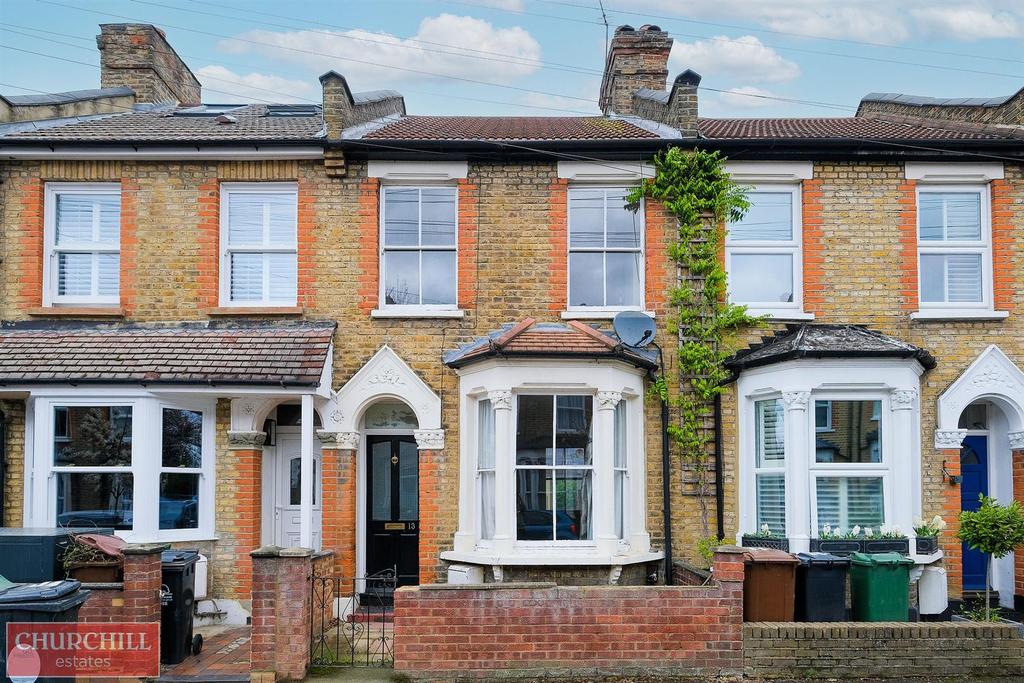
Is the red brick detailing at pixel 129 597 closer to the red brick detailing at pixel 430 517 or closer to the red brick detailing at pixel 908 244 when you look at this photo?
the red brick detailing at pixel 430 517

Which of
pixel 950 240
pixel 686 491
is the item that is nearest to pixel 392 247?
pixel 686 491

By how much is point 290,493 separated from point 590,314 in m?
4.63

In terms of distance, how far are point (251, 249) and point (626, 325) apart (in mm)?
4972

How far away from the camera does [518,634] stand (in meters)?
8.39

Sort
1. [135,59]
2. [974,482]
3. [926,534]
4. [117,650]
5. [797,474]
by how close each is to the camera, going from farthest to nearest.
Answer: [135,59], [974,482], [797,474], [926,534], [117,650]

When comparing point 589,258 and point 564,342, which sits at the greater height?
point 589,258

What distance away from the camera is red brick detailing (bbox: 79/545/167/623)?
8.42m

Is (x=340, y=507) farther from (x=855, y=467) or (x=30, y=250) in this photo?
(x=855, y=467)

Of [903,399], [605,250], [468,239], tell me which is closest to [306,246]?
[468,239]

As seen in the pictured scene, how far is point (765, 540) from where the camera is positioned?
1095cm

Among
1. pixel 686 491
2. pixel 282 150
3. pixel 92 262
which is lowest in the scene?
pixel 686 491

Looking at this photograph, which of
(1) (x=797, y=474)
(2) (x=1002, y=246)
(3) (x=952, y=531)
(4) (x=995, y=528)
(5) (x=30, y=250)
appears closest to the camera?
(4) (x=995, y=528)

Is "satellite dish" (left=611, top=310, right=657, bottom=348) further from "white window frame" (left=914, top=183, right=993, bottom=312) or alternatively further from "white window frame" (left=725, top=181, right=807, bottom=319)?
"white window frame" (left=914, top=183, right=993, bottom=312)

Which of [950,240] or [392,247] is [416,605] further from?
[950,240]
